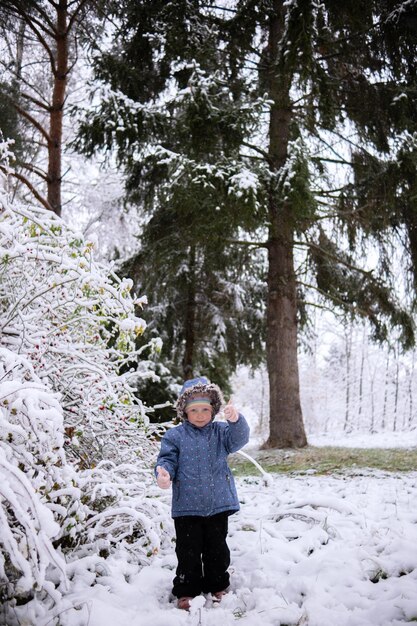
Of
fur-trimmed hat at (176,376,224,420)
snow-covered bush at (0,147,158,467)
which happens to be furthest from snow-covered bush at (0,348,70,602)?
fur-trimmed hat at (176,376,224,420)

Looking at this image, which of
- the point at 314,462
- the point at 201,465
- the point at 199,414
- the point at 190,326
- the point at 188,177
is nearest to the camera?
the point at 201,465

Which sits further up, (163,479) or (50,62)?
(50,62)

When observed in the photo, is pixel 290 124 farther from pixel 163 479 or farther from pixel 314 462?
pixel 163 479

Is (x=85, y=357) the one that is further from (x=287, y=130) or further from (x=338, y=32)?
(x=338, y=32)

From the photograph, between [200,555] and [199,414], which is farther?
[199,414]

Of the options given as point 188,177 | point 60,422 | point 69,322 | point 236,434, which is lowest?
point 236,434

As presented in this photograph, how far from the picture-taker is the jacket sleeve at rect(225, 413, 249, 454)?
2.66 meters

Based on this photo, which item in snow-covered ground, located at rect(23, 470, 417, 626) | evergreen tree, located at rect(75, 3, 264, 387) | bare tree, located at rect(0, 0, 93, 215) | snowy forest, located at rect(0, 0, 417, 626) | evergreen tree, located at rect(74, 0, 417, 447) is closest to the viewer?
snow-covered ground, located at rect(23, 470, 417, 626)

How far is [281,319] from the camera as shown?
813cm

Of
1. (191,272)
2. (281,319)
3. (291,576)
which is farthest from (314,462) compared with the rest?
(191,272)

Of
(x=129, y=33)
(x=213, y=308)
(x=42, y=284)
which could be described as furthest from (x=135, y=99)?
(x=42, y=284)

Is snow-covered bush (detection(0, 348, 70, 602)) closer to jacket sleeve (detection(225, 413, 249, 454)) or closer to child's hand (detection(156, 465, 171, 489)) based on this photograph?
child's hand (detection(156, 465, 171, 489))

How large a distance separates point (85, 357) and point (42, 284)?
1.73 feet

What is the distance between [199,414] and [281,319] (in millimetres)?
5557
